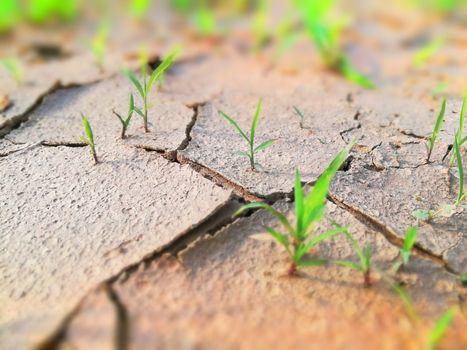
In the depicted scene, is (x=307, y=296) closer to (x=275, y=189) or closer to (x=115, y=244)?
(x=275, y=189)

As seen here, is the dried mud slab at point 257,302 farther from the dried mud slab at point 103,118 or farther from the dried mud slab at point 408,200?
the dried mud slab at point 103,118

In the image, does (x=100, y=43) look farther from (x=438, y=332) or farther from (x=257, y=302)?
(x=438, y=332)

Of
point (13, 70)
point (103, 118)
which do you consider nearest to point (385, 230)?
point (103, 118)

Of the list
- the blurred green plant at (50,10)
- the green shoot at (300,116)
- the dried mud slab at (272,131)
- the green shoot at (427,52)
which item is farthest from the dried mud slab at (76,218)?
the blurred green plant at (50,10)

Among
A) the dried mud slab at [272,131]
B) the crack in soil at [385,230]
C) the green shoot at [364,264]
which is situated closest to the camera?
the green shoot at [364,264]

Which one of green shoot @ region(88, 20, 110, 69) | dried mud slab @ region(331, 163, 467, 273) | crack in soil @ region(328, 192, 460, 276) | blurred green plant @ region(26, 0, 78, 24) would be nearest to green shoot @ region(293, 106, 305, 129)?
dried mud slab @ region(331, 163, 467, 273)

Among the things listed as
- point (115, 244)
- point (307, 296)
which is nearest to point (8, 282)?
point (115, 244)

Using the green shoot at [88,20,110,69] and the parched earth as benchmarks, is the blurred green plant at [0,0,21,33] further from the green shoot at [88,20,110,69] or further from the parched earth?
the parched earth
